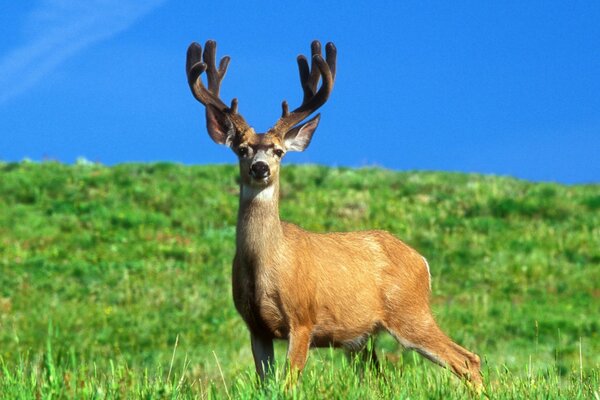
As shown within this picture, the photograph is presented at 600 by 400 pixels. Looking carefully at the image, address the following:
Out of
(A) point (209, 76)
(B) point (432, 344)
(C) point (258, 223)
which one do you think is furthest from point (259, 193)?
(B) point (432, 344)

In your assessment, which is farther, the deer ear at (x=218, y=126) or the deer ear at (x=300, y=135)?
the deer ear at (x=300, y=135)

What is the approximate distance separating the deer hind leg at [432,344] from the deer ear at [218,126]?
220 cm

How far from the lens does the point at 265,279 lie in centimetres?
710

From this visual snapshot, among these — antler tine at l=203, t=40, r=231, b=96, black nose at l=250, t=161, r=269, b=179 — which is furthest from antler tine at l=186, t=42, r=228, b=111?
black nose at l=250, t=161, r=269, b=179

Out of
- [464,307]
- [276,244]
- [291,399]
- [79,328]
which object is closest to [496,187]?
[464,307]

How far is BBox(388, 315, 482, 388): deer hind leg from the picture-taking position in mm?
8266

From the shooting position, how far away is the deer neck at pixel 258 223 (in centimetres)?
722

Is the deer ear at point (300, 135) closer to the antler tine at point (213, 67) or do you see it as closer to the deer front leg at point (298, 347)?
the antler tine at point (213, 67)

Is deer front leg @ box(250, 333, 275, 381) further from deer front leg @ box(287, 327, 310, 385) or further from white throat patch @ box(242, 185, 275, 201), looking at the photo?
white throat patch @ box(242, 185, 275, 201)

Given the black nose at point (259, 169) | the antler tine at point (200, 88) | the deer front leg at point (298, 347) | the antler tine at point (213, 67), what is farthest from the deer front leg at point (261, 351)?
the antler tine at point (213, 67)

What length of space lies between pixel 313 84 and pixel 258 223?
1.51m

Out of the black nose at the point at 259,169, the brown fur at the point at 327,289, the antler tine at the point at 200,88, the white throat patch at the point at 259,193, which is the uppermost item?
the antler tine at the point at 200,88

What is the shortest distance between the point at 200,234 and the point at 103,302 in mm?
5584

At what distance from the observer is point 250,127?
24.0 ft
